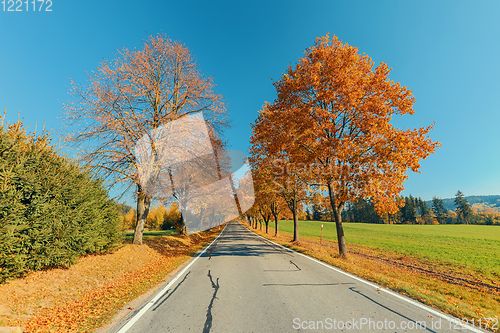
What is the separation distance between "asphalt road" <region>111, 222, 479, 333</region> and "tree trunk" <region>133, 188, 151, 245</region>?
21.0ft

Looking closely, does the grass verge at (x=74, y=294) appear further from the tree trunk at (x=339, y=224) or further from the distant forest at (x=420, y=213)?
the distant forest at (x=420, y=213)

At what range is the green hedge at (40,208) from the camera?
16.5 ft

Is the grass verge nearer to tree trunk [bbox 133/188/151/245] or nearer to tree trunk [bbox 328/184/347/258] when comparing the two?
tree trunk [bbox 133/188/151/245]

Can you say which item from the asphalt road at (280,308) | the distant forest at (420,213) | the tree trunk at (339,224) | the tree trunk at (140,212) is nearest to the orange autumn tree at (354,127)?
the tree trunk at (339,224)

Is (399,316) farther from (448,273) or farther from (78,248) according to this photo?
(448,273)

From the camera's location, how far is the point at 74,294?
599 centimetres

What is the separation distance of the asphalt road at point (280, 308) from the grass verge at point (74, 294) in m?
0.82

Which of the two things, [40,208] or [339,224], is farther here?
[339,224]

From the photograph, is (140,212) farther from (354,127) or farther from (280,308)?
(354,127)

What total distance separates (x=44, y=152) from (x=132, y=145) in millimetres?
5154

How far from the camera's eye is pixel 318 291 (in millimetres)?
5953

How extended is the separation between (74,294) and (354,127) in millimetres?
13700

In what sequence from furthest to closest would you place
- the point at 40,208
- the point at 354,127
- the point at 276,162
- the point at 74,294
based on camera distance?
1. the point at 276,162
2. the point at 354,127
3. the point at 74,294
4. the point at 40,208

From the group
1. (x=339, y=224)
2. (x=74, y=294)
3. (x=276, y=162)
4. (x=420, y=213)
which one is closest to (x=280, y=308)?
(x=74, y=294)
